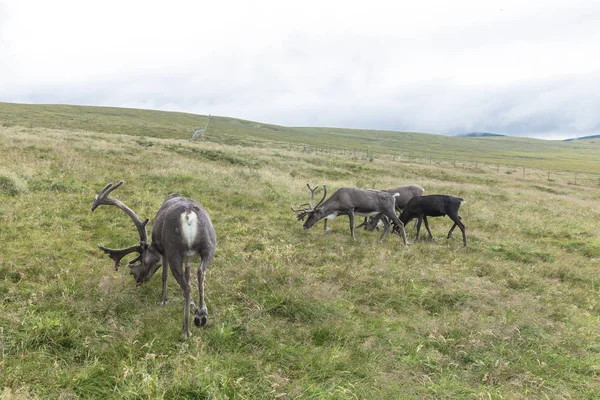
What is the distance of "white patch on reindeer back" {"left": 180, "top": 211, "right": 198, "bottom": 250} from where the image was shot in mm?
6145

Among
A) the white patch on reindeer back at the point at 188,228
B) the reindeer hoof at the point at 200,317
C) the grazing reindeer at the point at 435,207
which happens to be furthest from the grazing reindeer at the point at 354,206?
the reindeer hoof at the point at 200,317

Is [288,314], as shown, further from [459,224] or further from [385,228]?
[459,224]

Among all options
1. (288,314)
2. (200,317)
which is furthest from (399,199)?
(200,317)

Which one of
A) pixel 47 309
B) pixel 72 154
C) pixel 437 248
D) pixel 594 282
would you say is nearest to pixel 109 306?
pixel 47 309

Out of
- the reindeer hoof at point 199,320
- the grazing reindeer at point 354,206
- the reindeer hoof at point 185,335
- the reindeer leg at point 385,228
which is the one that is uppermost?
the grazing reindeer at point 354,206

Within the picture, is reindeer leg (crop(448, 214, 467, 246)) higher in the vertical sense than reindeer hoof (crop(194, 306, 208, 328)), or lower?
higher

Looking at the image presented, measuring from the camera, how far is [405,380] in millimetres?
5320

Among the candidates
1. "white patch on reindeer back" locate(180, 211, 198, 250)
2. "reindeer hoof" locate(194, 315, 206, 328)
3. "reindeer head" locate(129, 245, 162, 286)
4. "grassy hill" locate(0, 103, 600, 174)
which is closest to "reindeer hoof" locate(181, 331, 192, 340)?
"reindeer hoof" locate(194, 315, 206, 328)

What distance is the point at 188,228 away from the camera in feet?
20.2

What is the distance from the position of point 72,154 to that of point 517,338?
21.0 m

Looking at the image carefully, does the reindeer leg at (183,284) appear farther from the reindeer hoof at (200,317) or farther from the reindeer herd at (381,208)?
the reindeer herd at (381,208)

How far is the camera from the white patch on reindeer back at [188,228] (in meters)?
6.14

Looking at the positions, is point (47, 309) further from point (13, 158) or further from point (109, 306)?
point (13, 158)

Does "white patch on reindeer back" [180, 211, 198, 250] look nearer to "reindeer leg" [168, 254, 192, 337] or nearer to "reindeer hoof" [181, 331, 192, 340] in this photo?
"reindeer leg" [168, 254, 192, 337]
